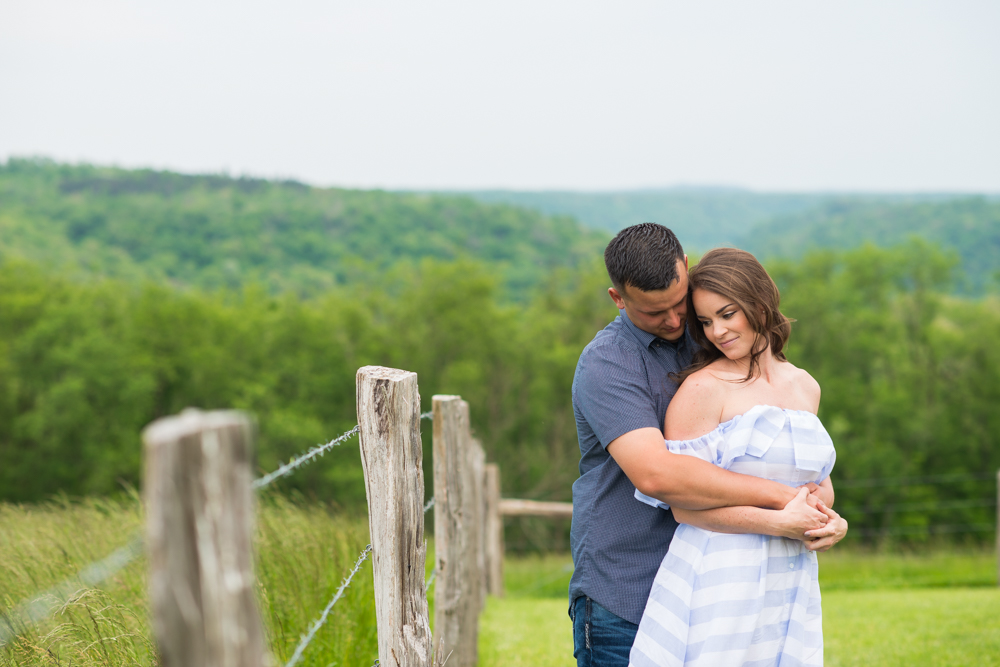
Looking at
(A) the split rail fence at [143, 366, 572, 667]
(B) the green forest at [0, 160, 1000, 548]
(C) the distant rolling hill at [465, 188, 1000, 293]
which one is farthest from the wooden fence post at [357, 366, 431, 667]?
(B) the green forest at [0, 160, 1000, 548]

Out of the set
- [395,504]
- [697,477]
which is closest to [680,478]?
[697,477]

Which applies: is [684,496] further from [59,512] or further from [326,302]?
[326,302]

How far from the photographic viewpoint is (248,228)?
62.3 metres

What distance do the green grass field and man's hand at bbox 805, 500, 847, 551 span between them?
1.77 m

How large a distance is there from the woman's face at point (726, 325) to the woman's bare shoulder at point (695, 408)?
0.37 feet

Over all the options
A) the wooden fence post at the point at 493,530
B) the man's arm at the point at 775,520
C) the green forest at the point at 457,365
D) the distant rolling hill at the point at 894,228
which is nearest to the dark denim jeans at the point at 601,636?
the man's arm at the point at 775,520

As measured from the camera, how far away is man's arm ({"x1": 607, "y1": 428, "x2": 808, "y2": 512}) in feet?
6.59

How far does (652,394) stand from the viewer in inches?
88.4

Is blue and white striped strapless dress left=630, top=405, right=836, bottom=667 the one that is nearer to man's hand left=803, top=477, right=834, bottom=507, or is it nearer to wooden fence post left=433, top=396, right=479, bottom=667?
man's hand left=803, top=477, right=834, bottom=507

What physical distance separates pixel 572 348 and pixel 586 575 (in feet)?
99.6

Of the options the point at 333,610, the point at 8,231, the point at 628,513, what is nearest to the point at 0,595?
the point at 333,610

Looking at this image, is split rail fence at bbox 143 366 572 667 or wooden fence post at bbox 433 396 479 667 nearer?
split rail fence at bbox 143 366 572 667

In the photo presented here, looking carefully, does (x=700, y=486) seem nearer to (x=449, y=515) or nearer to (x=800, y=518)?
(x=800, y=518)

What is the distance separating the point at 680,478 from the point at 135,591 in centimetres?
232
